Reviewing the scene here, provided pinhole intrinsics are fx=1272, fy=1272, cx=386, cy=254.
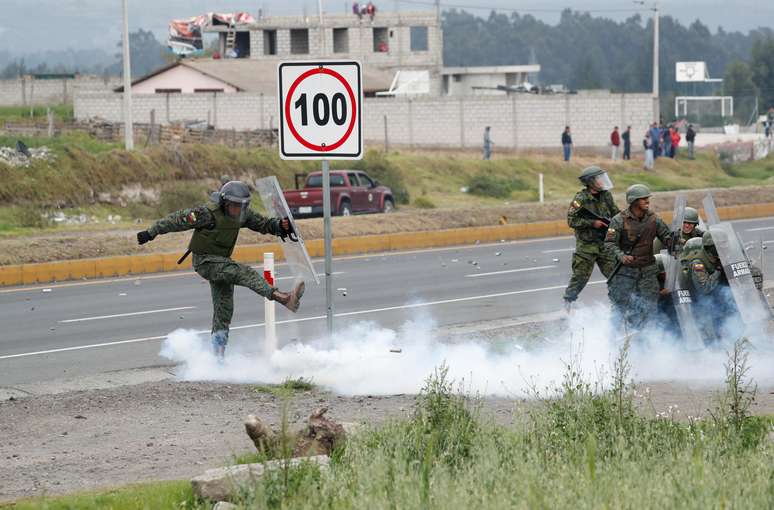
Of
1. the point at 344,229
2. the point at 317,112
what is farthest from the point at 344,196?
the point at 317,112

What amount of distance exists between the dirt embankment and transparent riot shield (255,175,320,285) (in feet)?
36.1

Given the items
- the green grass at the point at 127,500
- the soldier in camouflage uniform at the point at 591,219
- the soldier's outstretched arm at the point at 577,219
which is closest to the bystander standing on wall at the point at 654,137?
the soldier in camouflage uniform at the point at 591,219

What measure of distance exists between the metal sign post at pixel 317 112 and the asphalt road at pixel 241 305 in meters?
3.47

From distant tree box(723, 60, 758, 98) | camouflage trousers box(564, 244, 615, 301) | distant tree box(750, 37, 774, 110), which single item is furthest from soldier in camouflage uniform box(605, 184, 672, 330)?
distant tree box(723, 60, 758, 98)

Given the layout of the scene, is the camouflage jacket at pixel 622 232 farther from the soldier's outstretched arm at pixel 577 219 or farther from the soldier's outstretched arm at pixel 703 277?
the soldier's outstretched arm at pixel 577 219

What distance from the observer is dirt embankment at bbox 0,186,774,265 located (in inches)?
851

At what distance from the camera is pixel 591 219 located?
1270 cm

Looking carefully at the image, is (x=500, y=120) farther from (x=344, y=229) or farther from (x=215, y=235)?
(x=215, y=235)

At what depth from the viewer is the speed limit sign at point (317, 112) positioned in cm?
970

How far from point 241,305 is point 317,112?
7.33m

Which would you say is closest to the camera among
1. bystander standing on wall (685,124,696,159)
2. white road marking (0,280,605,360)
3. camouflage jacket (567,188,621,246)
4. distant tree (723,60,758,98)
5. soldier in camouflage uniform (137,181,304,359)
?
soldier in camouflage uniform (137,181,304,359)

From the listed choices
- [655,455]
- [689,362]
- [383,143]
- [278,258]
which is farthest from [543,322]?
[383,143]

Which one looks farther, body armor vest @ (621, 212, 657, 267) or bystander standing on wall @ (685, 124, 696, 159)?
bystander standing on wall @ (685, 124, 696, 159)

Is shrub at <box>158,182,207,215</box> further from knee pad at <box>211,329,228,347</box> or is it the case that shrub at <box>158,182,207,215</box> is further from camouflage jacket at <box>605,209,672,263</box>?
camouflage jacket at <box>605,209,672,263</box>
